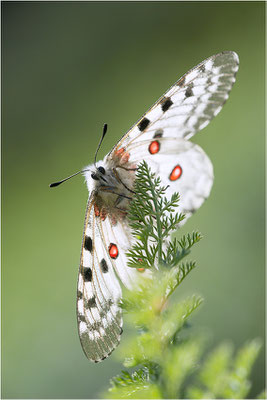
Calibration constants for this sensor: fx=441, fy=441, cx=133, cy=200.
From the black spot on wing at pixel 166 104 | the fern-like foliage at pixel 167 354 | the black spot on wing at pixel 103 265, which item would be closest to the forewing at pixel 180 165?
the black spot on wing at pixel 166 104

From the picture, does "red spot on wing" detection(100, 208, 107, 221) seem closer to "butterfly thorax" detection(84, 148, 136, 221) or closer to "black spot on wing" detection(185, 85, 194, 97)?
"butterfly thorax" detection(84, 148, 136, 221)

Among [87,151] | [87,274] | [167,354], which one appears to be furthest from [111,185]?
[87,151]

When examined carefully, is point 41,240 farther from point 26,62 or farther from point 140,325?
point 140,325

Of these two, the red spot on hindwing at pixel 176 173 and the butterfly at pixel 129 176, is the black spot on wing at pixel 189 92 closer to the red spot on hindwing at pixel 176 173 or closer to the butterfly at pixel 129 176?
the butterfly at pixel 129 176

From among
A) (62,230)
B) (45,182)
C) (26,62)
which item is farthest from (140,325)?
(26,62)

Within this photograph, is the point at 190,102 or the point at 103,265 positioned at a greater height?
the point at 190,102

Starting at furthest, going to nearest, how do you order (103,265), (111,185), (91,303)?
(111,185) < (103,265) < (91,303)

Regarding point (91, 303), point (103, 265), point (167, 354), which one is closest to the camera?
point (167, 354)

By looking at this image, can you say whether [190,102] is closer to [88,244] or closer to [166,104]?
[166,104]
